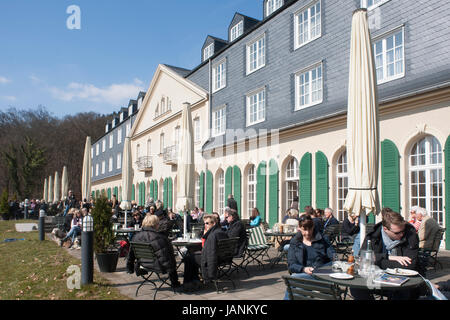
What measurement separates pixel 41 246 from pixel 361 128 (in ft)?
36.1

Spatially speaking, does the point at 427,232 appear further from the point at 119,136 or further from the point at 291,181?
the point at 119,136

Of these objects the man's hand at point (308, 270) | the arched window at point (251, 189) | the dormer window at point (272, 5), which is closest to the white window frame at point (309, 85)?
the arched window at point (251, 189)

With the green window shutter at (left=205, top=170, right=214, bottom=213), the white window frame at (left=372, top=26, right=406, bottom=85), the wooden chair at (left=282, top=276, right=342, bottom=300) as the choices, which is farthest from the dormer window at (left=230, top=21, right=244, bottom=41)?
the wooden chair at (left=282, top=276, right=342, bottom=300)

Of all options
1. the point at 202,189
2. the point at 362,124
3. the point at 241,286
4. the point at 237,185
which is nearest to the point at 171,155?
the point at 202,189

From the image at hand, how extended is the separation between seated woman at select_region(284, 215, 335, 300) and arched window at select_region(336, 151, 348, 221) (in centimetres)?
781

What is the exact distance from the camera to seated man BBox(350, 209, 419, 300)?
4293 millimetres

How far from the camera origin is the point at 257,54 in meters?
17.2

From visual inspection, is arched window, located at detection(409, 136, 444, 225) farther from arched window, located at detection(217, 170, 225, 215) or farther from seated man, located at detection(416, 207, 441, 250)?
arched window, located at detection(217, 170, 225, 215)

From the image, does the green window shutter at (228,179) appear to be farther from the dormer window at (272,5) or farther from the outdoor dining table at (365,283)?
the outdoor dining table at (365,283)

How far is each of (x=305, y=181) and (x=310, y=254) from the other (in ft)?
28.7

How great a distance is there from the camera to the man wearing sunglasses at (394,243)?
430 centimetres

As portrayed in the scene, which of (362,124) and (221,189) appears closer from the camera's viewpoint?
(362,124)

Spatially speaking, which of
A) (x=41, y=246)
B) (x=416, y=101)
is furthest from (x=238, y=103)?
(x=41, y=246)

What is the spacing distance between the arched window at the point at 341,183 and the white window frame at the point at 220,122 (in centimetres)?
814
